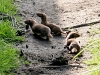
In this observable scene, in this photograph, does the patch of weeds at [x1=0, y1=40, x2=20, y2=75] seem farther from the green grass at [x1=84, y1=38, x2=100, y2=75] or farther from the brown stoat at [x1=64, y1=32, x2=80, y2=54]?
the green grass at [x1=84, y1=38, x2=100, y2=75]

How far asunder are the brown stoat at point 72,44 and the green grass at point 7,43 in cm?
103

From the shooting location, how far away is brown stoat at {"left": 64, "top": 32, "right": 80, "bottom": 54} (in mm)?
6730

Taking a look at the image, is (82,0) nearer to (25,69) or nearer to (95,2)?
(95,2)

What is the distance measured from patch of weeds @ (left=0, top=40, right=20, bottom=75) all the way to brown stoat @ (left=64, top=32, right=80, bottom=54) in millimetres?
1145

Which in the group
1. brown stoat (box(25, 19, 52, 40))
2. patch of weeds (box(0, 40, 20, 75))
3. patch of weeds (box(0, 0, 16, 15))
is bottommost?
patch of weeds (box(0, 40, 20, 75))

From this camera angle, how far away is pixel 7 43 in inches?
269

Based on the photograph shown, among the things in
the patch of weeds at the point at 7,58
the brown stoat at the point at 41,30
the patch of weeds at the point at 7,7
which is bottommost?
the patch of weeds at the point at 7,58

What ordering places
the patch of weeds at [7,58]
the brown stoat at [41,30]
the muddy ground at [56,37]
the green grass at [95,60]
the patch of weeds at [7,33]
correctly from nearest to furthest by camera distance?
the green grass at [95,60] → the patch of weeds at [7,58] → the muddy ground at [56,37] → the patch of weeds at [7,33] → the brown stoat at [41,30]

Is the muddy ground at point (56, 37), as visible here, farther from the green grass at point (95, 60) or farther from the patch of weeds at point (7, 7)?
the patch of weeds at point (7, 7)

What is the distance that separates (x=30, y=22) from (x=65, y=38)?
0.88 meters

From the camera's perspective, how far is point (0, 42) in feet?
21.1

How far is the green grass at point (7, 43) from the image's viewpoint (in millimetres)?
5773

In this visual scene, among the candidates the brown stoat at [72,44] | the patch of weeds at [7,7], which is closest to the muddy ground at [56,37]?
the brown stoat at [72,44]

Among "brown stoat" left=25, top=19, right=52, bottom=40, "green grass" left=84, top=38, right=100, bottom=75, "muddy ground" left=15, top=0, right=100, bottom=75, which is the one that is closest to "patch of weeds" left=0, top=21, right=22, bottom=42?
"muddy ground" left=15, top=0, right=100, bottom=75
